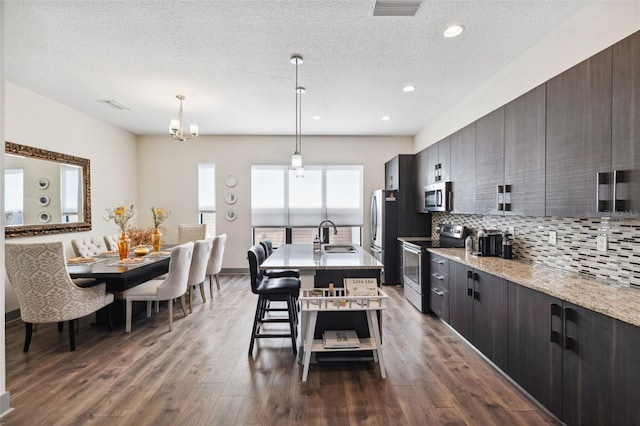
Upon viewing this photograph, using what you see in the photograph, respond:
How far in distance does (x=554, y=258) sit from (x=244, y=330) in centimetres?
310

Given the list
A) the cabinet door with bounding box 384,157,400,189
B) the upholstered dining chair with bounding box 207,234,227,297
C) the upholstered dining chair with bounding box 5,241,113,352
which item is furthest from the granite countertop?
the upholstered dining chair with bounding box 5,241,113,352

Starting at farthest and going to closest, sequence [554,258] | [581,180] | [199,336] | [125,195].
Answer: [125,195] → [199,336] → [554,258] → [581,180]

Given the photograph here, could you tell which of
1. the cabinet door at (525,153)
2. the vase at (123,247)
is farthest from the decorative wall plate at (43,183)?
the cabinet door at (525,153)

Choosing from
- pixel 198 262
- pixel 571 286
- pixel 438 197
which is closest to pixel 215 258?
pixel 198 262

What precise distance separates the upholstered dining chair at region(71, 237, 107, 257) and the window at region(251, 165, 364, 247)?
256 centimetres

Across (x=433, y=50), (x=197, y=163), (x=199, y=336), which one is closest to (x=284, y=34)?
(x=433, y=50)

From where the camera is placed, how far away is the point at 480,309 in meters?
2.69

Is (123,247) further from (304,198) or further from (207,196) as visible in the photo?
(304,198)

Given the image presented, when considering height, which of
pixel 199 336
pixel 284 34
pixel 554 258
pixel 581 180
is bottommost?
pixel 199 336

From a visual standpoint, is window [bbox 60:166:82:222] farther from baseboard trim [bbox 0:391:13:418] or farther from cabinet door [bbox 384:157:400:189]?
cabinet door [bbox 384:157:400:189]

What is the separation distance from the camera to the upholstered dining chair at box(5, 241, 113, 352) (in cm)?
276

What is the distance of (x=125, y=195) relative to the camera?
591 cm

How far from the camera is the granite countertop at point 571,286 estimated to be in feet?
5.04

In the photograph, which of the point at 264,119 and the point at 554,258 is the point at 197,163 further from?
the point at 554,258
